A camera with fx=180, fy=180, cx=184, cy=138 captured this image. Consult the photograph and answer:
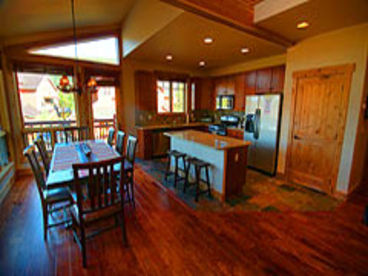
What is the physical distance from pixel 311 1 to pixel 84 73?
464 cm

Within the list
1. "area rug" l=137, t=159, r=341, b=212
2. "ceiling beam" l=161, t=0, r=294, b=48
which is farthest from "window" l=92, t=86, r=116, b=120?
"ceiling beam" l=161, t=0, r=294, b=48

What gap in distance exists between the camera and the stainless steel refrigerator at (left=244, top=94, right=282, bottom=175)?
12.7 feet

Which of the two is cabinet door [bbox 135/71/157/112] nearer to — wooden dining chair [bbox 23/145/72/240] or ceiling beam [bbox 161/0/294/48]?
ceiling beam [bbox 161/0/294/48]

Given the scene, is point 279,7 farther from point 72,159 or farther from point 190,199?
point 72,159

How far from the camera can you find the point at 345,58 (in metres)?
2.87

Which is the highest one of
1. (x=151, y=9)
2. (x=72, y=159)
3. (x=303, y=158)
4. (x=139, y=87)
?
(x=151, y=9)

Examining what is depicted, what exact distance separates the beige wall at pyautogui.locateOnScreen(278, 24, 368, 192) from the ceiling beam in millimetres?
968

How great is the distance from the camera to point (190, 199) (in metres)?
2.99

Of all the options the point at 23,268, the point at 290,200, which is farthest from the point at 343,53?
the point at 23,268

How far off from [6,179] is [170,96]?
4369mm

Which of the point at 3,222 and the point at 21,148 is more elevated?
the point at 21,148

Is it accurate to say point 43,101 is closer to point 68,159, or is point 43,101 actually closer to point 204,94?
point 68,159

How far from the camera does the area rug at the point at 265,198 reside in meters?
2.79

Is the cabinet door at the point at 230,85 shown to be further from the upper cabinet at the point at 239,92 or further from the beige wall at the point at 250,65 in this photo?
the beige wall at the point at 250,65
